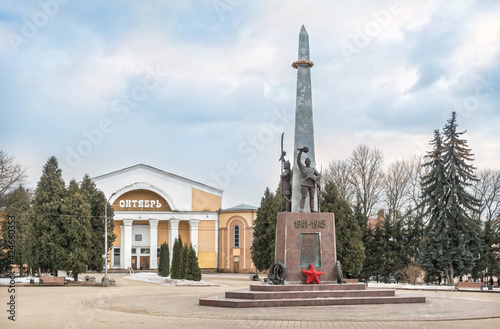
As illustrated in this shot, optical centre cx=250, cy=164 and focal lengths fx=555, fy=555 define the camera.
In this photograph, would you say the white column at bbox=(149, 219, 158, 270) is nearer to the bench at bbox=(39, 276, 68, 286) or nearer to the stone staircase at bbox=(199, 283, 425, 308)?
the bench at bbox=(39, 276, 68, 286)

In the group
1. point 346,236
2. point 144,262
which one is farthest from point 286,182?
point 144,262

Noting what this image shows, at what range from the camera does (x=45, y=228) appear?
3052 centimetres

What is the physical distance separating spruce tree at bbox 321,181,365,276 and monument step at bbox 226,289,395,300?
1568 cm

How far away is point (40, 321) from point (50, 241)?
1949 cm

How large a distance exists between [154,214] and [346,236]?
2673 cm

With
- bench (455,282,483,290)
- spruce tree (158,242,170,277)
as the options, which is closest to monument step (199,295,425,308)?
bench (455,282,483,290)

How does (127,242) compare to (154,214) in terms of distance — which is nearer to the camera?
(127,242)

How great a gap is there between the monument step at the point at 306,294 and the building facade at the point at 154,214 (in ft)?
128

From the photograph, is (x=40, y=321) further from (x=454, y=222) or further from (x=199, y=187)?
(x=199, y=187)

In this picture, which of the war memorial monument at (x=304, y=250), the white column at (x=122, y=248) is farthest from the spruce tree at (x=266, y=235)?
the war memorial monument at (x=304, y=250)

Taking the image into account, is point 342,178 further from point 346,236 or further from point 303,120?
point 303,120

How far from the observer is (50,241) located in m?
30.5

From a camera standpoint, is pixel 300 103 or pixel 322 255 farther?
pixel 300 103

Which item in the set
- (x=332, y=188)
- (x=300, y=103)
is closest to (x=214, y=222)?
(x=332, y=188)
